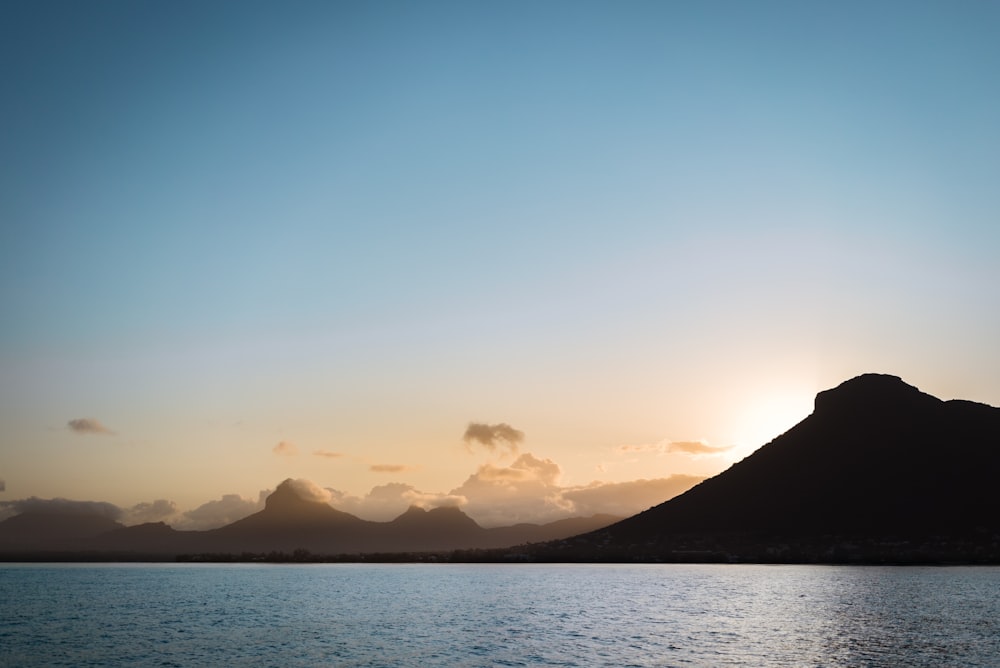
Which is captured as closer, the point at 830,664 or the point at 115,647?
the point at 830,664

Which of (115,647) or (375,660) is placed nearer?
(375,660)

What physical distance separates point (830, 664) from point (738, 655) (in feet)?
32.0

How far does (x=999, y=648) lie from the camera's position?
78062 mm

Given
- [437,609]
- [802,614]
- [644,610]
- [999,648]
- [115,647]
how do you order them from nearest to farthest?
[999,648] → [115,647] → [802,614] → [644,610] → [437,609]

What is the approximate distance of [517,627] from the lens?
109312mm

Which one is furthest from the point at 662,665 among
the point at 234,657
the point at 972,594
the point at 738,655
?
the point at 972,594

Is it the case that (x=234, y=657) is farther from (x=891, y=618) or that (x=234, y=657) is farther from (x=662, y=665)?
(x=891, y=618)

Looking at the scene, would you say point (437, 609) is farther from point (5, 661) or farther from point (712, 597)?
point (5, 661)

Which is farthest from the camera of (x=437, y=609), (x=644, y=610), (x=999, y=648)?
(x=437, y=609)

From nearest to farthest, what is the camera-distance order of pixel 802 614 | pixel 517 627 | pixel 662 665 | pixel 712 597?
pixel 662 665 → pixel 517 627 → pixel 802 614 → pixel 712 597

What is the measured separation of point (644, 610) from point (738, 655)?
5802 cm

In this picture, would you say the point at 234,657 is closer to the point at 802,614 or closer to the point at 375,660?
the point at 375,660

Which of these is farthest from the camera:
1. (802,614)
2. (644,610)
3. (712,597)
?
(712,597)

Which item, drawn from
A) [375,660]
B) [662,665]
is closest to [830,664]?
[662,665]
